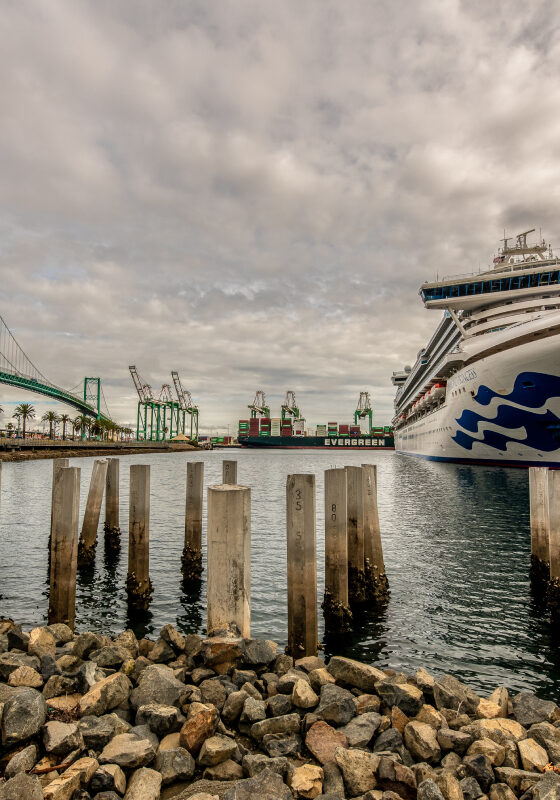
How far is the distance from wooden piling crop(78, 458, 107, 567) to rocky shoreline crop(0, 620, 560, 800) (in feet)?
30.0

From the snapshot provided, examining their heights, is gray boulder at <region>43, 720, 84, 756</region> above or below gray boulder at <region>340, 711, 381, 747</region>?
above

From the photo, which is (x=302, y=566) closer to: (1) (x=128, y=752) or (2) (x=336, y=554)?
(2) (x=336, y=554)

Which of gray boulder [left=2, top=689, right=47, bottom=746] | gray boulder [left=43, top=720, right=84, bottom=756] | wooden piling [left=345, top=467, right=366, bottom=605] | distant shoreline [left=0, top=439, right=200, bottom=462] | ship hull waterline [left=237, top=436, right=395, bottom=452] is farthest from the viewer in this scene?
ship hull waterline [left=237, top=436, right=395, bottom=452]

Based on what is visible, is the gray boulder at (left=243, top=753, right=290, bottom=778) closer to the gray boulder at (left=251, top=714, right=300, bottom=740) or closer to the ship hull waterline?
the gray boulder at (left=251, top=714, right=300, bottom=740)

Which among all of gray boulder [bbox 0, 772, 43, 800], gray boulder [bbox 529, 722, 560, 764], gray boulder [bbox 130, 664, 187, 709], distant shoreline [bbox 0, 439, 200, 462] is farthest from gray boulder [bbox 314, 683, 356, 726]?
distant shoreline [bbox 0, 439, 200, 462]

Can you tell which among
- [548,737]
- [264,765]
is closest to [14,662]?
[264,765]

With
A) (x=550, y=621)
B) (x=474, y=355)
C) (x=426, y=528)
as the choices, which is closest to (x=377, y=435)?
(x=474, y=355)

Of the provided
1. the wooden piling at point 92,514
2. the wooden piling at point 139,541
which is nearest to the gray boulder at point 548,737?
the wooden piling at point 139,541

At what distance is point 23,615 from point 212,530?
859 centimetres

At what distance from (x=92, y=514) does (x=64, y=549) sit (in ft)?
22.1

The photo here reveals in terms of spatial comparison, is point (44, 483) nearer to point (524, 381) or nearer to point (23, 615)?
point (23, 615)

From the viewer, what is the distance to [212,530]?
286 inches

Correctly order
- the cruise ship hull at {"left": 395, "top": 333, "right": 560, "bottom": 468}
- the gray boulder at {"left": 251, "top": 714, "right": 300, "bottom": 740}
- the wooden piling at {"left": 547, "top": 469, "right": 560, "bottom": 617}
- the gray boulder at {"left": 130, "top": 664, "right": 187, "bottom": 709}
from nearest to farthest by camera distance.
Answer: the gray boulder at {"left": 251, "top": 714, "right": 300, "bottom": 740}
the gray boulder at {"left": 130, "top": 664, "right": 187, "bottom": 709}
the wooden piling at {"left": 547, "top": 469, "right": 560, "bottom": 617}
the cruise ship hull at {"left": 395, "top": 333, "right": 560, "bottom": 468}

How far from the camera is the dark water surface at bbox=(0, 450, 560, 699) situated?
33.1ft
